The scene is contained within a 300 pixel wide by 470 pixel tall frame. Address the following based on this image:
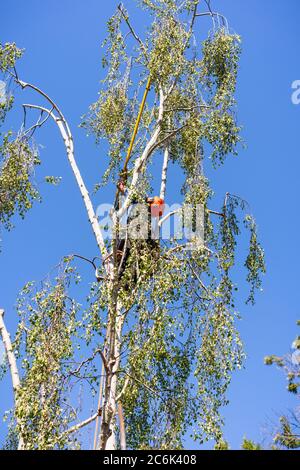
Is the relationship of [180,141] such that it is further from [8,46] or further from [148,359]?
[148,359]

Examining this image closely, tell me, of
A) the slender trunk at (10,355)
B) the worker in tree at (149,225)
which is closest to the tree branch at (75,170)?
the worker in tree at (149,225)


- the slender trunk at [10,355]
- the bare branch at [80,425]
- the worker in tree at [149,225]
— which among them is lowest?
the bare branch at [80,425]

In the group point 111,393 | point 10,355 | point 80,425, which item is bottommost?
point 80,425

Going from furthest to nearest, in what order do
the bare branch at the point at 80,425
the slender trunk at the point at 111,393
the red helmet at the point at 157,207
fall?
1. the red helmet at the point at 157,207
2. the slender trunk at the point at 111,393
3. the bare branch at the point at 80,425

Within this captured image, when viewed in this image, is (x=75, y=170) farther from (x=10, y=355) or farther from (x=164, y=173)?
(x=10, y=355)

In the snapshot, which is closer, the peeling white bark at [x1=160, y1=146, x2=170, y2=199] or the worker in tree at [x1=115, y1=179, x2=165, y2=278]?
the worker in tree at [x1=115, y1=179, x2=165, y2=278]

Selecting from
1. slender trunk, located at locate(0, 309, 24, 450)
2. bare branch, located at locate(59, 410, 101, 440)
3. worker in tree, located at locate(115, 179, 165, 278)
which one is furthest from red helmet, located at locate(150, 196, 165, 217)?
bare branch, located at locate(59, 410, 101, 440)

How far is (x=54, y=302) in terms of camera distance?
33.9ft

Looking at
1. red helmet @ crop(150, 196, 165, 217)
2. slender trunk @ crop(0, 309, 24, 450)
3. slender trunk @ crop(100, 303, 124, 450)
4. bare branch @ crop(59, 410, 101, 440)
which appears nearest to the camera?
bare branch @ crop(59, 410, 101, 440)

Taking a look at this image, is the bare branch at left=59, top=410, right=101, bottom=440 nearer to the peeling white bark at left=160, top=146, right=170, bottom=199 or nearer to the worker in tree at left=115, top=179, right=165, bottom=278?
the worker in tree at left=115, top=179, right=165, bottom=278

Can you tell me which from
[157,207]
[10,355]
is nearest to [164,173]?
[157,207]

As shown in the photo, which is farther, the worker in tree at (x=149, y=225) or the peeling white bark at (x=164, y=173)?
the peeling white bark at (x=164, y=173)

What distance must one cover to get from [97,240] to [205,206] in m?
1.91

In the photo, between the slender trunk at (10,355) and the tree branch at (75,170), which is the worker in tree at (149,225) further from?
the slender trunk at (10,355)
